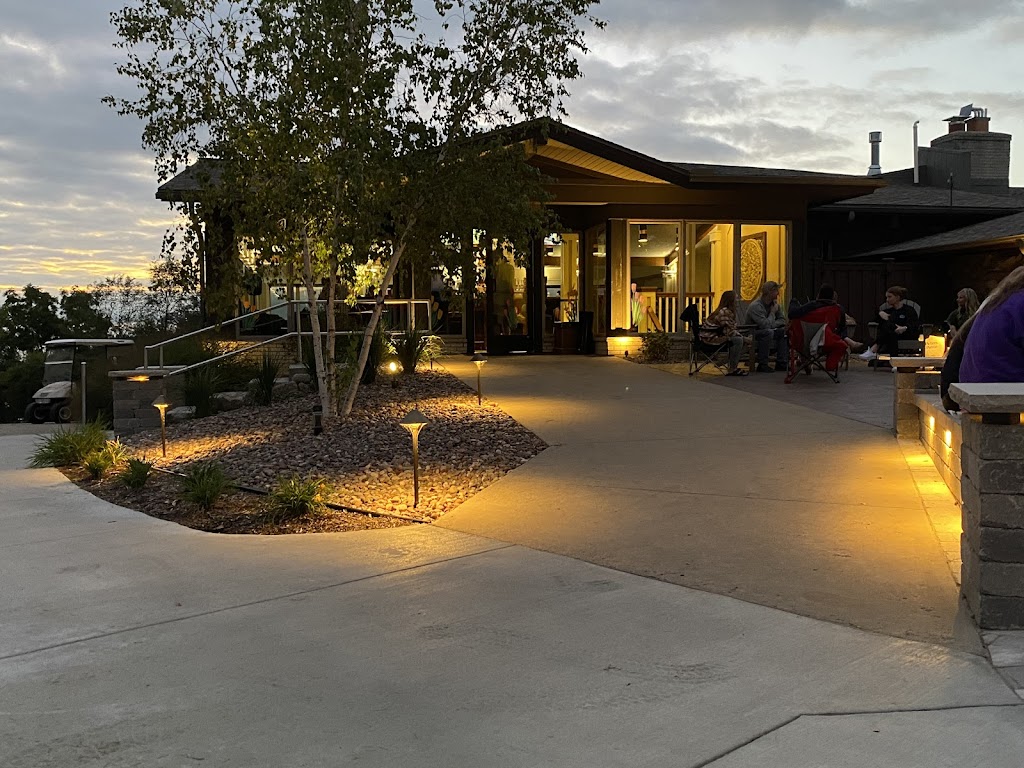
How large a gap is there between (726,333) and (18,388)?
18612 mm

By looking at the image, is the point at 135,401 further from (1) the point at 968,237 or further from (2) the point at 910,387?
(1) the point at 968,237

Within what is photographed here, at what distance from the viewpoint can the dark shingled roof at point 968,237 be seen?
16.0m

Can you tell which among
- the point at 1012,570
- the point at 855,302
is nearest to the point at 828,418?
the point at 1012,570

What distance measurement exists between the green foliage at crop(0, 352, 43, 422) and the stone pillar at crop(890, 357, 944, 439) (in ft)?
67.0

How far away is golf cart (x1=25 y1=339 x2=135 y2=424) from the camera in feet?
41.2

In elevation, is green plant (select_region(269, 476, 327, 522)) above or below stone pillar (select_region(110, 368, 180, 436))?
below

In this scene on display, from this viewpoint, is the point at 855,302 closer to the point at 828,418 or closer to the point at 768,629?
the point at 828,418

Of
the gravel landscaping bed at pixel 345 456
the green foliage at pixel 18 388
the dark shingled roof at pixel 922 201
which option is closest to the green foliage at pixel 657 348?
the dark shingled roof at pixel 922 201

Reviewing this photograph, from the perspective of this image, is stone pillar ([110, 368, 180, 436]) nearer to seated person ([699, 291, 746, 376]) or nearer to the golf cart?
the golf cart

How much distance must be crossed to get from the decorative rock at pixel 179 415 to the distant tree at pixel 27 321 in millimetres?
22460

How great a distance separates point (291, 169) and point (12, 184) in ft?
77.0

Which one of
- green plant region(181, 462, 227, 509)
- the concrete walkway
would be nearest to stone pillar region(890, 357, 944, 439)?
the concrete walkway

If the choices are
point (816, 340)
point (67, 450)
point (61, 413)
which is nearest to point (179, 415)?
→ point (67, 450)

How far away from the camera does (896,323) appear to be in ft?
43.5
